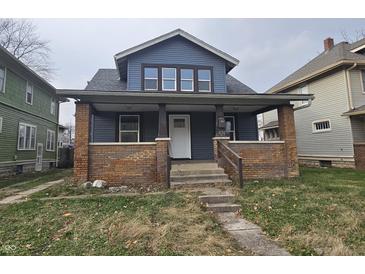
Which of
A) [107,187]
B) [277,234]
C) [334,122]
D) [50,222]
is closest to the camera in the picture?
[277,234]

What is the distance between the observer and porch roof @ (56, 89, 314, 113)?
7.57 metres

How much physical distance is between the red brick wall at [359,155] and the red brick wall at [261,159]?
591 cm

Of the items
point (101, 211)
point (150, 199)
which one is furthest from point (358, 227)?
point (101, 211)

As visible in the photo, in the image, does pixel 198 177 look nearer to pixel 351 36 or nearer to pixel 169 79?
pixel 169 79

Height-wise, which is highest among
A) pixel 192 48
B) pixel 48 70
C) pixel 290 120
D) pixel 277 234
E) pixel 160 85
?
pixel 48 70

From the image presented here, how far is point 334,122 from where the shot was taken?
13.0 meters

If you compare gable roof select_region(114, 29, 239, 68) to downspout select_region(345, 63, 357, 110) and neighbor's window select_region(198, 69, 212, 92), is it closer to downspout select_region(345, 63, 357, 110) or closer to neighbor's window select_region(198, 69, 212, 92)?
neighbor's window select_region(198, 69, 212, 92)

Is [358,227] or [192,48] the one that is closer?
[358,227]

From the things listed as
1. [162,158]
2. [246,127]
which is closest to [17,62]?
[162,158]

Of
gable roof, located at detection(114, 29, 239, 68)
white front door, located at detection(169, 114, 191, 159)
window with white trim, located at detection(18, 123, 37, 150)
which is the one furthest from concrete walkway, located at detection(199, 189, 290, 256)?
window with white trim, located at detection(18, 123, 37, 150)

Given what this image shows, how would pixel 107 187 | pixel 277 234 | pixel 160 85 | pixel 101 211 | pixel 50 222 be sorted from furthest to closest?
pixel 160 85 → pixel 107 187 → pixel 101 211 → pixel 50 222 → pixel 277 234

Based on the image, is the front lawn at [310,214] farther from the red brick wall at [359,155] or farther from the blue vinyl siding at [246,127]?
the red brick wall at [359,155]

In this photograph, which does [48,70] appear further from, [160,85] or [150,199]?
[150,199]

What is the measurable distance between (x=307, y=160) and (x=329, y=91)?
4602mm
